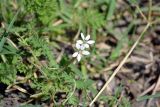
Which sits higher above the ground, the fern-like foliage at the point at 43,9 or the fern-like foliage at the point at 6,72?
the fern-like foliage at the point at 43,9

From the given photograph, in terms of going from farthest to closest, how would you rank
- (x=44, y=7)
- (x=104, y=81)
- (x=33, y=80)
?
1. (x=104, y=81)
2. (x=44, y=7)
3. (x=33, y=80)

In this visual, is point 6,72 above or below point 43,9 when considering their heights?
below

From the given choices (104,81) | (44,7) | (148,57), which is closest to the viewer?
(44,7)

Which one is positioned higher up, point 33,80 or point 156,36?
point 156,36

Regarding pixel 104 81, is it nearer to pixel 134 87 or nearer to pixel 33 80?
pixel 134 87

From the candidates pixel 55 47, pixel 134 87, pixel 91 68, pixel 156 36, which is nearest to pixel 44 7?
pixel 55 47

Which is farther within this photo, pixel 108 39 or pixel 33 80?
pixel 108 39

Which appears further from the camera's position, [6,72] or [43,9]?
[43,9]

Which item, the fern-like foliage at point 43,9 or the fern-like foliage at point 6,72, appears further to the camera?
the fern-like foliage at point 43,9

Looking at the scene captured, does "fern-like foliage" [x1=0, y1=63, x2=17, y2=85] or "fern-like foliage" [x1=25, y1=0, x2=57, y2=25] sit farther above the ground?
"fern-like foliage" [x1=25, y1=0, x2=57, y2=25]

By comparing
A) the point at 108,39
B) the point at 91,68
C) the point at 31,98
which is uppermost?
the point at 108,39

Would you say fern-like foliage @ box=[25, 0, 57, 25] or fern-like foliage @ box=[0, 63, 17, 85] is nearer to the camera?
fern-like foliage @ box=[0, 63, 17, 85]
